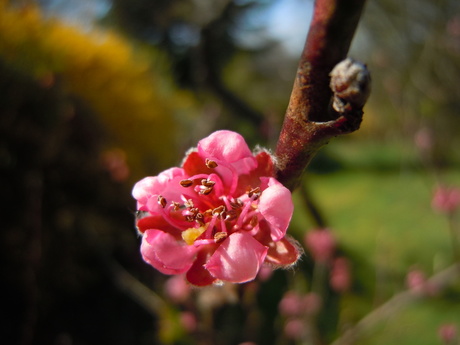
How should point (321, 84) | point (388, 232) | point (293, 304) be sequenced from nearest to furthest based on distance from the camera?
point (321, 84)
point (293, 304)
point (388, 232)

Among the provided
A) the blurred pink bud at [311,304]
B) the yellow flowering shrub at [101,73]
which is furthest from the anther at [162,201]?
the yellow flowering shrub at [101,73]

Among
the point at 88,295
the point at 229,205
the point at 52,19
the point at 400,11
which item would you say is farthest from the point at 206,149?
the point at 400,11

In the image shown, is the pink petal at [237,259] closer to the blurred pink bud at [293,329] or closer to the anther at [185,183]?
the anther at [185,183]

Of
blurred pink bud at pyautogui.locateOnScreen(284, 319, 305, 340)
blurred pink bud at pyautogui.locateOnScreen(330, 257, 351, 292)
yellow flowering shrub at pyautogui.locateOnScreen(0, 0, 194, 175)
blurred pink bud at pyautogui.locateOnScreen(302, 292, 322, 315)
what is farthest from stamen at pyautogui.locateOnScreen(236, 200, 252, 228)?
yellow flowering shrub at pyautogui.locateOnScreen(0, 0, 194, 175)

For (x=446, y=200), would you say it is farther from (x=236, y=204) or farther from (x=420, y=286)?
(x=236, y=204)

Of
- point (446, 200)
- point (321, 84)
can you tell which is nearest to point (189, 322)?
point (321, 84)

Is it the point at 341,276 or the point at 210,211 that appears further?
the point at 341,276
